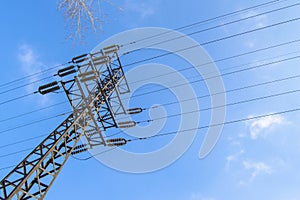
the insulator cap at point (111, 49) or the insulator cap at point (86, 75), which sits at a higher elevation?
the insulator cap at point (111, 49)

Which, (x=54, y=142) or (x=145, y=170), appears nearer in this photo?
(x=54, y=142)

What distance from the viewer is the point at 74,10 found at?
486 centimetres

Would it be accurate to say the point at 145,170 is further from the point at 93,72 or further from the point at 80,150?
the point at 93,72

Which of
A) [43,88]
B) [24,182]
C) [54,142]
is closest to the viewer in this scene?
[24,182]

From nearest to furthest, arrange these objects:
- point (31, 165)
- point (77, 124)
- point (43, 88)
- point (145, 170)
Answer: point (31, 165) < point (77, 124) < point (43, 88) < point (145, 170)

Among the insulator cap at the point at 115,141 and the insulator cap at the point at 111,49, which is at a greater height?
the insulator cap at the point at 111,49

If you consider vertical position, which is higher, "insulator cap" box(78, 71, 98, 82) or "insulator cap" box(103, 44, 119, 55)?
"insulator cap" box(103, 44, 119, 55)

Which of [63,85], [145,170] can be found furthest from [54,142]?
[145,170]

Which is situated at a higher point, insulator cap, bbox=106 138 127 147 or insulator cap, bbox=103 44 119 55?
insulator cap, bbox=103 44 119 55

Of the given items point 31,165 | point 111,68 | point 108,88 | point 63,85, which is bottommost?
point 31,165

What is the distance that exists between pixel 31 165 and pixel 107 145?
286 centimetres

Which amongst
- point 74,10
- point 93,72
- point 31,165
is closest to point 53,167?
point 31,165

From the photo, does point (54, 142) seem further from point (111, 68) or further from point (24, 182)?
point (111, 68)

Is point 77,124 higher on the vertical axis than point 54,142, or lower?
higher
